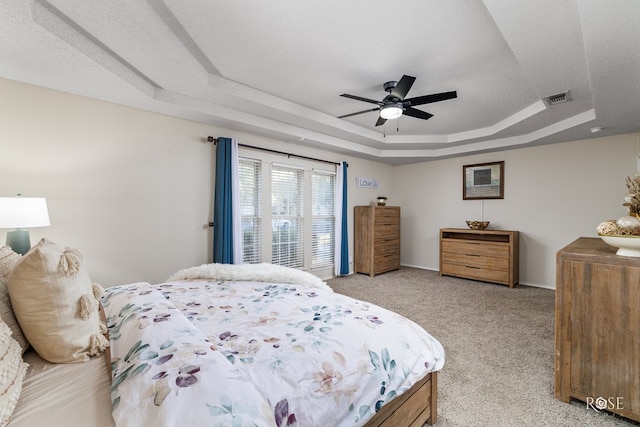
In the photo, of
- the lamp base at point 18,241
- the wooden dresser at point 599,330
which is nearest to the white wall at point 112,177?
the lamp base at point 18,241

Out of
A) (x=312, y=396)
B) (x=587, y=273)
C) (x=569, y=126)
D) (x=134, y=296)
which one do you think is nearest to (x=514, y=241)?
(x=569, y=126)

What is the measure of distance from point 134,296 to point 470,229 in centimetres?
519

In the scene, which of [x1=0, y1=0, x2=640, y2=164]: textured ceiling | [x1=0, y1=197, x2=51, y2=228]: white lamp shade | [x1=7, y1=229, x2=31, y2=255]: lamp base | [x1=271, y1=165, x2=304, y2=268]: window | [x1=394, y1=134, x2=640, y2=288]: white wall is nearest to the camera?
[x1=0, y1=0, x2=640, y2=164]: textured ceiling

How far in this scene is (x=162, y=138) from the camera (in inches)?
121

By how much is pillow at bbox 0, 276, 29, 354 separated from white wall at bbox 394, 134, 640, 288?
593 centimetres

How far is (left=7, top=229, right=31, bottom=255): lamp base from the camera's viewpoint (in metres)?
1.98

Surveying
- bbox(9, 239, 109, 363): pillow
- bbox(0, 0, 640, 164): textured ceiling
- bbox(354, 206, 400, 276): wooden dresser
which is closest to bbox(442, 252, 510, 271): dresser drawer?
bbox(354, 206, 400, 276): wooden dresser

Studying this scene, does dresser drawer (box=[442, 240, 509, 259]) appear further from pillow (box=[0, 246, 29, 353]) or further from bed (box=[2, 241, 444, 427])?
pillow (box=[0, 246, 29, 353])

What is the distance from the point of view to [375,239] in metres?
5.09

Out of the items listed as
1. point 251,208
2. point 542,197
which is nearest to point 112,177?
point 251,208

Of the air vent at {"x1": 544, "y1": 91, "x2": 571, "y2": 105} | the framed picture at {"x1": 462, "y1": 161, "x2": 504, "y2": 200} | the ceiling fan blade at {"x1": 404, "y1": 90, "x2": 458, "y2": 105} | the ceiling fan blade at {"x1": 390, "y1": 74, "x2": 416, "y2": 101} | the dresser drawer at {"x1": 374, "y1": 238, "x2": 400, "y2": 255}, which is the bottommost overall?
the dresser drawer at {"x1": 374, "y1": 238, "x2": 400, "y2": 255}

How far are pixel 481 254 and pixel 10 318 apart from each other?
5416 mm

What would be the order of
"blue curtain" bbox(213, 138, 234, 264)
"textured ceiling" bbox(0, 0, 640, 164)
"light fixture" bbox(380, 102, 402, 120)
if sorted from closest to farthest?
"textured ceiling" bbox(0, 0, 640, 164) < "light fixture" bbox(380, 102, 402, 120) < "blue curtain" bbox(213, 138, 234, 264)

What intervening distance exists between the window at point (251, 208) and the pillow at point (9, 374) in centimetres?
283
